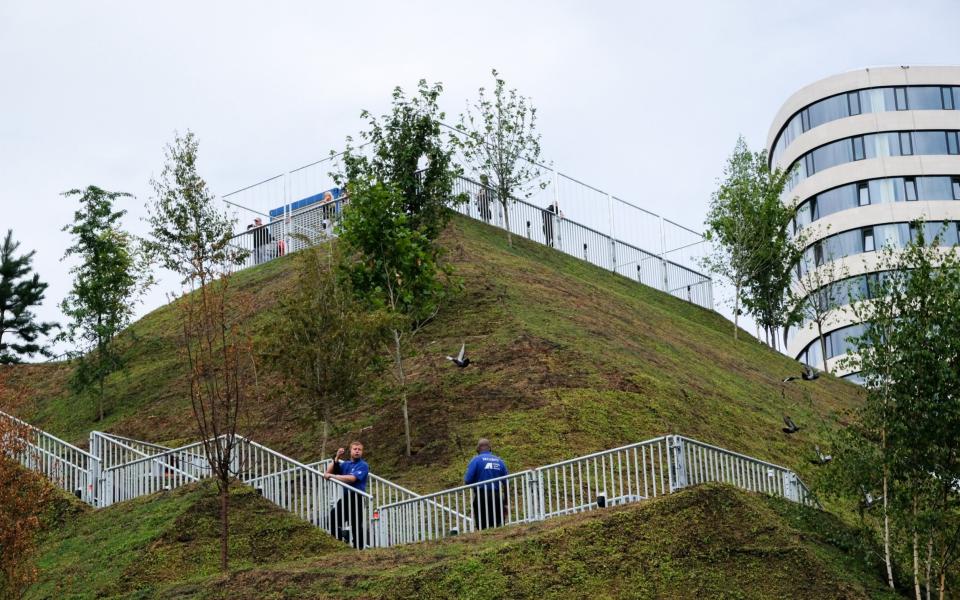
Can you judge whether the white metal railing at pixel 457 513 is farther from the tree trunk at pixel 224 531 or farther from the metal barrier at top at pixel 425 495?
the tree trunk at pixel 224 531

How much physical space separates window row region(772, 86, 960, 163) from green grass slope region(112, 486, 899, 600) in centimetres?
6485

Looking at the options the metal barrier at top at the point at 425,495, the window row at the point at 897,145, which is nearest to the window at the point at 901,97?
the window row at the point at 897,145

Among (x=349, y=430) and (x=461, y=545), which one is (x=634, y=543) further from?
(x=349, y=430)

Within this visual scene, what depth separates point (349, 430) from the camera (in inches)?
1122

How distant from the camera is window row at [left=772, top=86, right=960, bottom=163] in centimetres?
7856

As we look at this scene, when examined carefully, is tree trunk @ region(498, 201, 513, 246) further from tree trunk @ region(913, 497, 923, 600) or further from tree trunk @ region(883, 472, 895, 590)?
tree trunk @ region(913, 497, 923, 600)

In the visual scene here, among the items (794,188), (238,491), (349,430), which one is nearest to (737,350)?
(349,430)

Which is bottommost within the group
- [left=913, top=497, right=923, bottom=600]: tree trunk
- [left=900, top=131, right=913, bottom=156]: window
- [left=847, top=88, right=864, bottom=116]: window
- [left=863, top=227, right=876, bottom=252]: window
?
[left=913, top=497, right=923, bottom=600]: tree trunk

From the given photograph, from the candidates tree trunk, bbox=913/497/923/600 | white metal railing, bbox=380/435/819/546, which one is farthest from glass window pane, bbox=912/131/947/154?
Result: tree trunk, bbox=913/497/923/600

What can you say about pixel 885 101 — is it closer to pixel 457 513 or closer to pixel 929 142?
pixel 929 142

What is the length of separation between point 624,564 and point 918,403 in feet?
17.7

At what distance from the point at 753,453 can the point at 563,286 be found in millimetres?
11328

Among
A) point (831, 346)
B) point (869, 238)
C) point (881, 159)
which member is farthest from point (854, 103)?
point (831, 346)

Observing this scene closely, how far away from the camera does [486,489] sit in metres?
19.3
